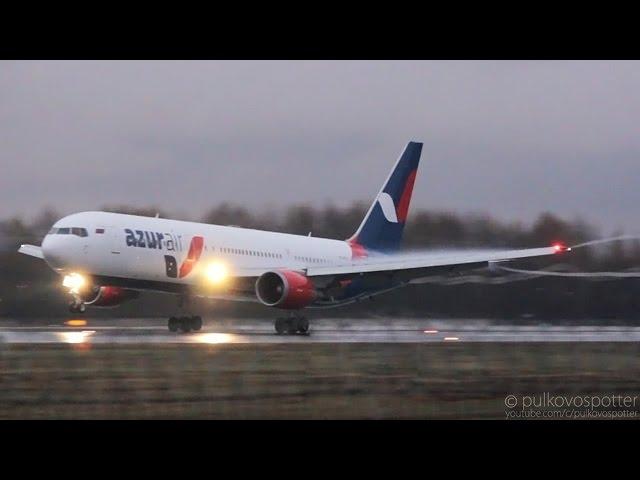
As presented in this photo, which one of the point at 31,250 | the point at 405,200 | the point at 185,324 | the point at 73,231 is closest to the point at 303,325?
the point at 185,324

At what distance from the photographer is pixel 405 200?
47906 millimetres

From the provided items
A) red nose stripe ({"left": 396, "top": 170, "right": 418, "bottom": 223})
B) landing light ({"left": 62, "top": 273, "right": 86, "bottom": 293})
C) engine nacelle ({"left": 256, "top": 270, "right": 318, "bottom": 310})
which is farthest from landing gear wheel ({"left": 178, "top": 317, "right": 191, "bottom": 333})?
red nose stripe ({"left": 396, "top": 170, "right": 418, "bottom": 223})

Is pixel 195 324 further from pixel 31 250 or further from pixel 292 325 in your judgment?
pixel 31 250

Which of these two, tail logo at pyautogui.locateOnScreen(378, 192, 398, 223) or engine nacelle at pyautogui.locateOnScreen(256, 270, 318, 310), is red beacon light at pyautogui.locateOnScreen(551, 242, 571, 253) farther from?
tail logo at pyautogui.locateOnScreen(378, 192, 398, 223)

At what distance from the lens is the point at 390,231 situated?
153 feet

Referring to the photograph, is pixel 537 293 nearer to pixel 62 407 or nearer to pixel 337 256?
pixel 337 256

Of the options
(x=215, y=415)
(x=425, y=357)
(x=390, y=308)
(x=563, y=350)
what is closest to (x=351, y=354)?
(x=425, y=357)

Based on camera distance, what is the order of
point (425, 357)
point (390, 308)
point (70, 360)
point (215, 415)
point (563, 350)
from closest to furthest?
point (215, 415) → point (70, 360) → point (425, 357) → point (563, 350) → point (390, 308)

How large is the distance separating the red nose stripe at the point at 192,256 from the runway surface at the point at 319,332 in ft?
6.94

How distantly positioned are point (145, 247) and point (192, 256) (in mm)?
1777

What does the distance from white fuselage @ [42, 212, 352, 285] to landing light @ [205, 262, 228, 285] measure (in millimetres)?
182

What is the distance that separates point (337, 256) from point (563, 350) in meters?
17.3

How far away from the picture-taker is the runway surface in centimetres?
3156

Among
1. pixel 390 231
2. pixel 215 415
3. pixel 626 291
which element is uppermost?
pixel 390 231
